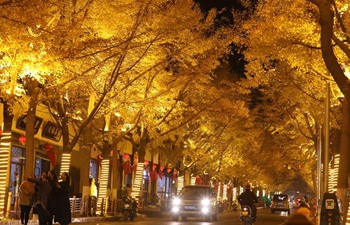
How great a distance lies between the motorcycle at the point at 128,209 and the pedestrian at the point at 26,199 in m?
10.4

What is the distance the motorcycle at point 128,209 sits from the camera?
34.6 m

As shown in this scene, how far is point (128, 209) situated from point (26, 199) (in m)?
11.2

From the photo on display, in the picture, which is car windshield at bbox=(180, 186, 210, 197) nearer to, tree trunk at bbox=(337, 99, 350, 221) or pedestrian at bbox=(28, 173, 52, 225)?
tree trunk at bbox=(337, 99, 350, 221)

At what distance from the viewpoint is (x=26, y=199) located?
24.1 metres

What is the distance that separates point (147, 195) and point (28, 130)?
34647mm

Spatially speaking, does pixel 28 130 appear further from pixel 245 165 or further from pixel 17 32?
pixel 245 165

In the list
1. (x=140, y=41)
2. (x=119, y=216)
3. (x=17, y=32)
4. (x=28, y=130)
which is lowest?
(x=119, y=216)

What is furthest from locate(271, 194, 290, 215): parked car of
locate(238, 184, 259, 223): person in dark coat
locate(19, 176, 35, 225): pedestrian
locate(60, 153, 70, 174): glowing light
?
locate(19, 176, 35, 225): pedestrian

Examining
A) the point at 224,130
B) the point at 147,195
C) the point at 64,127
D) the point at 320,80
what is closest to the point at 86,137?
the point at 64,127

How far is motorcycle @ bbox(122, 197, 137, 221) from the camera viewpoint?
34.6 m

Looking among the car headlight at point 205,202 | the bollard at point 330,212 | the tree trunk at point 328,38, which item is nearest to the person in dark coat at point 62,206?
the bollard at point 330,212

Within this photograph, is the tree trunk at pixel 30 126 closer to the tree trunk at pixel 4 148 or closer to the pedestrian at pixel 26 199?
the tree trunk at pixel 4 148

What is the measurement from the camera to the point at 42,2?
19.3 m

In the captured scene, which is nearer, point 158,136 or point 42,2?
point 42,2
